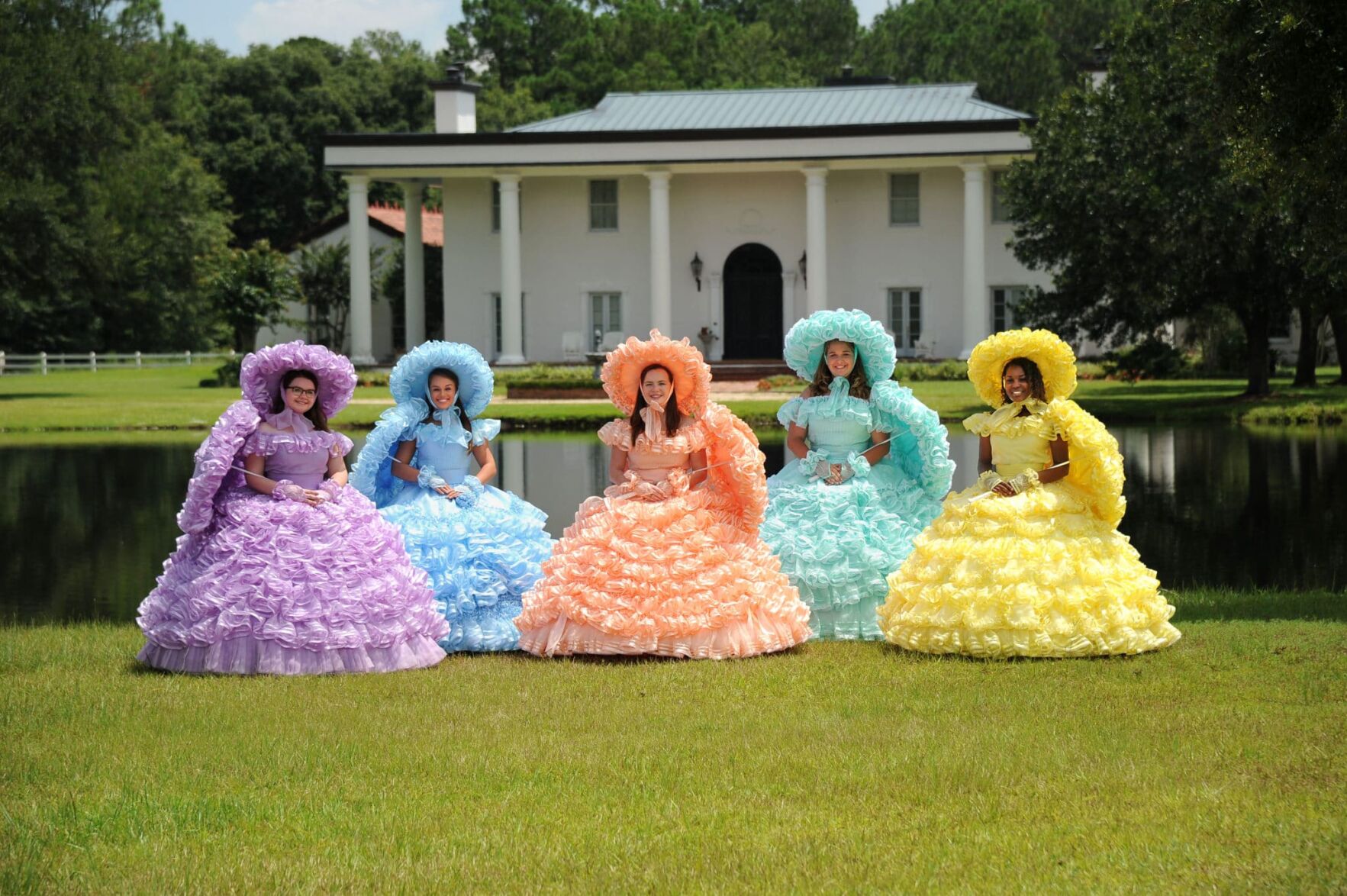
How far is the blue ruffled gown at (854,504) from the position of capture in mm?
9742

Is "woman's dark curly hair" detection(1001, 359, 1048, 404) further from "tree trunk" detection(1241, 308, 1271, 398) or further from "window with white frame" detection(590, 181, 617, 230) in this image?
"window with white frame" detection(590, 181, 617, 230)

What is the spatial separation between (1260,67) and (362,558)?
776cm

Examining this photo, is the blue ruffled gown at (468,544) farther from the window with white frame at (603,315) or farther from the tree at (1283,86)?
the window with white frame at (603,315)

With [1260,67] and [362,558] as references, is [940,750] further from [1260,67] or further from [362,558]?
[1260,67]

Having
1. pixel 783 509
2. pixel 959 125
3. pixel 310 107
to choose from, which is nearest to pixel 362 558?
pixel 783 509

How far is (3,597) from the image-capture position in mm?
13422

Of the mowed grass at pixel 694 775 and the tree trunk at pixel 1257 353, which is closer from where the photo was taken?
the mowed grass at pixel 694 775

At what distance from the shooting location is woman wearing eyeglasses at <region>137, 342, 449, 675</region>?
8.40 meters

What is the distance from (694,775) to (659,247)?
3561 centimetres

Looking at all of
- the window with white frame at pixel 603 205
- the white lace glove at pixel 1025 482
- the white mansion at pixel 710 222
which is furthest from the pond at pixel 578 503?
the window with white frame at pixel 603 205

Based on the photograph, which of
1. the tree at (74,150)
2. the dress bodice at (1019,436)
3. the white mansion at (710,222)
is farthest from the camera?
the tree at (74,150)

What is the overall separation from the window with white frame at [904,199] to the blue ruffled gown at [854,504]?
32.5 metres

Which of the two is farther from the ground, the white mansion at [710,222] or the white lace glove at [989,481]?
the white mansion at [710,222]

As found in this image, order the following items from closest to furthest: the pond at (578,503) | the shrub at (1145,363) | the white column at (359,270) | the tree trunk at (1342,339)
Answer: the pond at (578,503) → the tree trunk at (1342,339) → the shrub at (1145,363) → the white column at (359,270)
